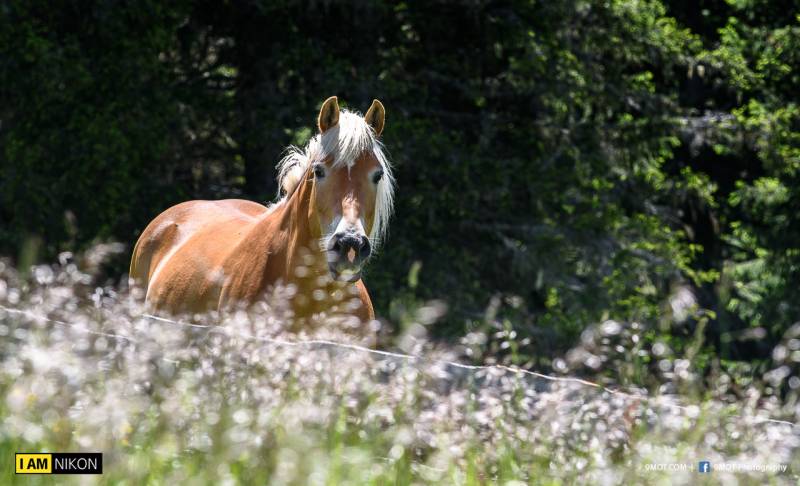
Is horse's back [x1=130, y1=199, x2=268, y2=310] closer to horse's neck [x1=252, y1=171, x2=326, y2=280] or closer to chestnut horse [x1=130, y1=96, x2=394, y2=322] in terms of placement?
chestnut horse [x1=130, y1=96, x2=394, y2=322]

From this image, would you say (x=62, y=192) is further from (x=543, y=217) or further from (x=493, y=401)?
(x=493, y=401)

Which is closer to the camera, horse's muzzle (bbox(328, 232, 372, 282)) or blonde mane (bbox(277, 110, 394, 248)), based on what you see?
horse's muzzle (bbox(328, 232, 372, 282))

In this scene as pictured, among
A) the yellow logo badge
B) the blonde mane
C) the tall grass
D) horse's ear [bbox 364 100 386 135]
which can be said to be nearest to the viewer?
the tall grass

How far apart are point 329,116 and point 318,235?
695 mm

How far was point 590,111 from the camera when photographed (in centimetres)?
1466

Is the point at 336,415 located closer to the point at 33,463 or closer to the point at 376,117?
the point at 33,463

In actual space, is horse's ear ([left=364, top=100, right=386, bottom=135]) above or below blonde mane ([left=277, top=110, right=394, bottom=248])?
above

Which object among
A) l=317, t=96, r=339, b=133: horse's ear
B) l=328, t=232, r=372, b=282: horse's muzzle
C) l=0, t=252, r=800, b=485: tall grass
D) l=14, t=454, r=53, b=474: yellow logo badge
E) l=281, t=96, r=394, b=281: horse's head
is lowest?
l=14, t=454, r=53, b=474: yellow logo badge

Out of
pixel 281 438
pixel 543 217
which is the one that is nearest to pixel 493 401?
pixel 281 438

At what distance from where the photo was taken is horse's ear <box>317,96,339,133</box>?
604cm

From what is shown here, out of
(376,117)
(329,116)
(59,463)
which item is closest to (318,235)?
(329,116)

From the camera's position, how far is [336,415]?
3484mm

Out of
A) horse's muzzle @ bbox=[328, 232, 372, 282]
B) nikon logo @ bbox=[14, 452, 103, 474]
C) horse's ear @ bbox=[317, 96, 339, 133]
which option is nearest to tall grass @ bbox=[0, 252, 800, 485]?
nikon logo @ bbox=[14, 452, 103, 474]

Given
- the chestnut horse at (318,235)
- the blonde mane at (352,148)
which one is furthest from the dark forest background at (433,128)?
the blonde mane at (352,148)
